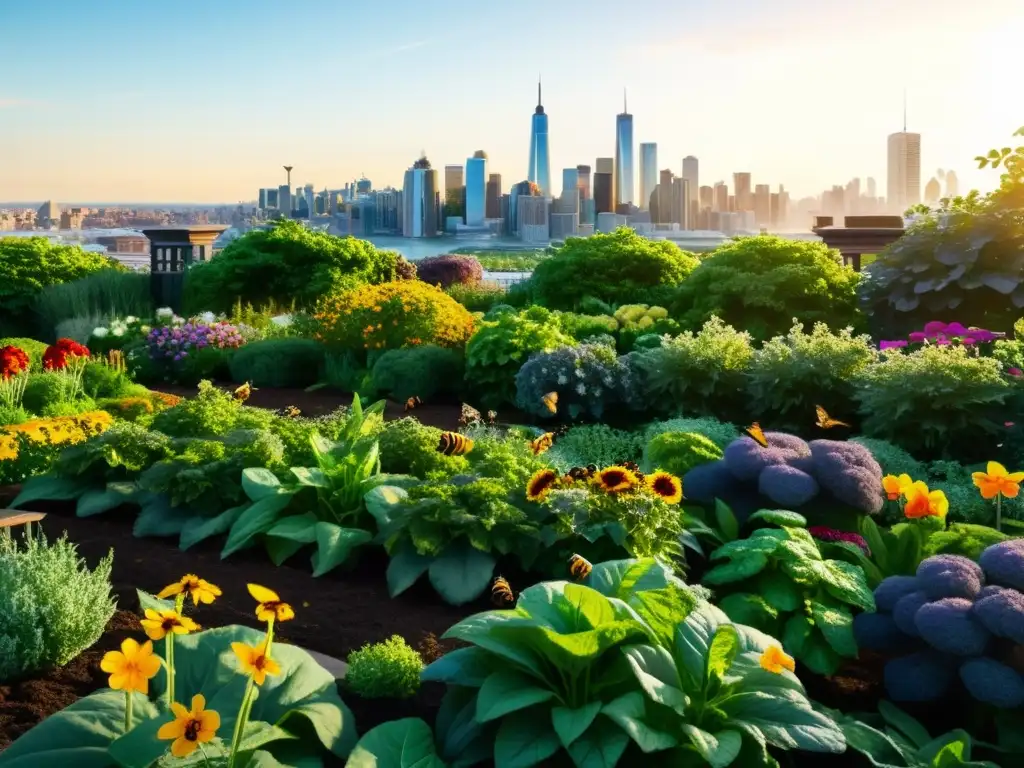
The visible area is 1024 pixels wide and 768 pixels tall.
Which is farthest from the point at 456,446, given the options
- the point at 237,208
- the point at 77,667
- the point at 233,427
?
the point at 237,208

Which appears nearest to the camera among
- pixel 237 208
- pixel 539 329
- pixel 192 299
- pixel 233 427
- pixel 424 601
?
pixel 424 601

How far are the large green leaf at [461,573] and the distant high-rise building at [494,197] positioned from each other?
56.4 m

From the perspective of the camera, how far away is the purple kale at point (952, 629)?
385cm

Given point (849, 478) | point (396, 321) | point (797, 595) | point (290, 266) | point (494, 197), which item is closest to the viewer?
point (797, 595)

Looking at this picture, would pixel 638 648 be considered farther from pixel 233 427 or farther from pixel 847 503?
pixel 233 427

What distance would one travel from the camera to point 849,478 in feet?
17.3

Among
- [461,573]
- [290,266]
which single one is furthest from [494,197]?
[461,573]

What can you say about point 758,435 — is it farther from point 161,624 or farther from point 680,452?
point 161,624

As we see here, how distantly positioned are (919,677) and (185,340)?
407 inches

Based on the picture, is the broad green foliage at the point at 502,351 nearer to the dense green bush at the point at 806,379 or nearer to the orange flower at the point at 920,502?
the dense green bush at the point at 806,379

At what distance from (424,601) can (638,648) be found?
153 centimetres

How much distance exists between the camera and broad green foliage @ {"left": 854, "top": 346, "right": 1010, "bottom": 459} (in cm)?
745

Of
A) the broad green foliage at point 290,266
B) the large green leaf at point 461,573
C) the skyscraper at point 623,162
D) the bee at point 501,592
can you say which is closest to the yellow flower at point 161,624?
the bee at point 501,592

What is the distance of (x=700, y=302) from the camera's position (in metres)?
12.4
